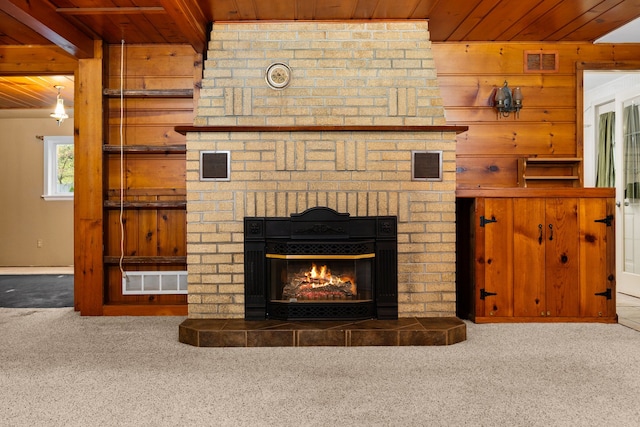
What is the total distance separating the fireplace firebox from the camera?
3.21 meters

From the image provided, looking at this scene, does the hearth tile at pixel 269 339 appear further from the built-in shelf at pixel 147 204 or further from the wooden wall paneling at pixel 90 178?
the wooden wall paneling at pixel 90 178

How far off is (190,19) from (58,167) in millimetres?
5456

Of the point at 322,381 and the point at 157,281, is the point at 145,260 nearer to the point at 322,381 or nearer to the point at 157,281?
the point at 157,281

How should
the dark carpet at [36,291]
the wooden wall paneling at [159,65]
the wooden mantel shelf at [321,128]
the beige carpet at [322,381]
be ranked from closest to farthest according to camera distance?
the beige carpet at [322,381] → the wooden mantel shelf at [321,128] → the wooden wall paneling at [159,65] → the dark carpet at [36,291]

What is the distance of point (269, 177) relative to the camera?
10.9ft

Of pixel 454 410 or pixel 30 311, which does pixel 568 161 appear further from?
pixel 30 311

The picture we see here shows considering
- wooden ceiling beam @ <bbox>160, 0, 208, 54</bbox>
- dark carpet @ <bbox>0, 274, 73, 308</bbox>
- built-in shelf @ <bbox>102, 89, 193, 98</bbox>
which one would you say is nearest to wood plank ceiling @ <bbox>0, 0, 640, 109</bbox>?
wooden ceiling beam @ <bbox>160, 0, 208, 54</bbox>

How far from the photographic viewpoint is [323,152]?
10.9 ft

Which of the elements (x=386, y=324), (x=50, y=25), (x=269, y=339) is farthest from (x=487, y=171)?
(x=50, y=25)

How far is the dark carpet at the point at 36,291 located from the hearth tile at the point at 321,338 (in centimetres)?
250

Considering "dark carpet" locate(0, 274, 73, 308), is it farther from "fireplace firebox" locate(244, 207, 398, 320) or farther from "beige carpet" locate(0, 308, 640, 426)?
"fireplace firebox" locate(244, 207, 398, 320)

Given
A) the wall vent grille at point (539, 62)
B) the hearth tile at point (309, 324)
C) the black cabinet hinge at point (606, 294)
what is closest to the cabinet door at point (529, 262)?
the black cabinet hinge at point (606, 294)

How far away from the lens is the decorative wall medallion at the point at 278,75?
11.0 ft

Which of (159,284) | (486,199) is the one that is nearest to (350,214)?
(486,199)
